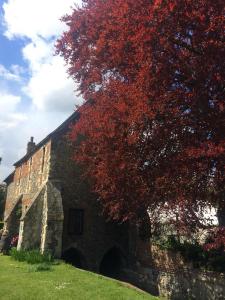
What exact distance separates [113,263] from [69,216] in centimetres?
434

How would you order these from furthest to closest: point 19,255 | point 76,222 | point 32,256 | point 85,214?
point 85,214
point 76,222
point 19,255
point 32,256

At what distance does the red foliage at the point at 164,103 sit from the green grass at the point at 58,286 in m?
3.11

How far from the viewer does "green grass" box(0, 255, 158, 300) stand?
10359 millimetres

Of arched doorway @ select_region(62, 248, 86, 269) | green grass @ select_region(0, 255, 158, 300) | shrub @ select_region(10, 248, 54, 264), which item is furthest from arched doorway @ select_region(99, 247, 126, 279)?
green grass @ select_region(0, 255, 158, 300)

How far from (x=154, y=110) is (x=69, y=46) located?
20.3ft

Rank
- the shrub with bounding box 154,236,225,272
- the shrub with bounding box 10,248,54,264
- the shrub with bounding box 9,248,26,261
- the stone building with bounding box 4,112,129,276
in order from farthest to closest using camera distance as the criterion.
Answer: the stone building with bounding box 4,112,129,276, the shrub with bounding box 9,248,26,261, the shrub with bounding box 10,248,54,264, the shrub with bounding box 154,236,225,272

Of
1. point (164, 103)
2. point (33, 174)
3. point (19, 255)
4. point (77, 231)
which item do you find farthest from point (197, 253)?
point (33, 174)

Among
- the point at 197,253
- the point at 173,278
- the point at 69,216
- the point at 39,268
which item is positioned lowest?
the point at 173,278

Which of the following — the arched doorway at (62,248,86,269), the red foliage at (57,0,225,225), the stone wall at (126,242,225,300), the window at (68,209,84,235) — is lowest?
the stone wall at (126,242,225,300)

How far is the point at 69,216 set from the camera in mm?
20000

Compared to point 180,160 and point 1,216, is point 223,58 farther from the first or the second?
point 1,216

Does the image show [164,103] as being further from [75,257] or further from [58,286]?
[75,257]

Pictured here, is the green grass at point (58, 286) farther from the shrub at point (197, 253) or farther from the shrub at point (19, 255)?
the shrub at point (197, 253)

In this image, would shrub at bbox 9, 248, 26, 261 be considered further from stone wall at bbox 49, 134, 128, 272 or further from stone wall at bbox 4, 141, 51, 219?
stone wall at bbox 4, 141, 51, 219
